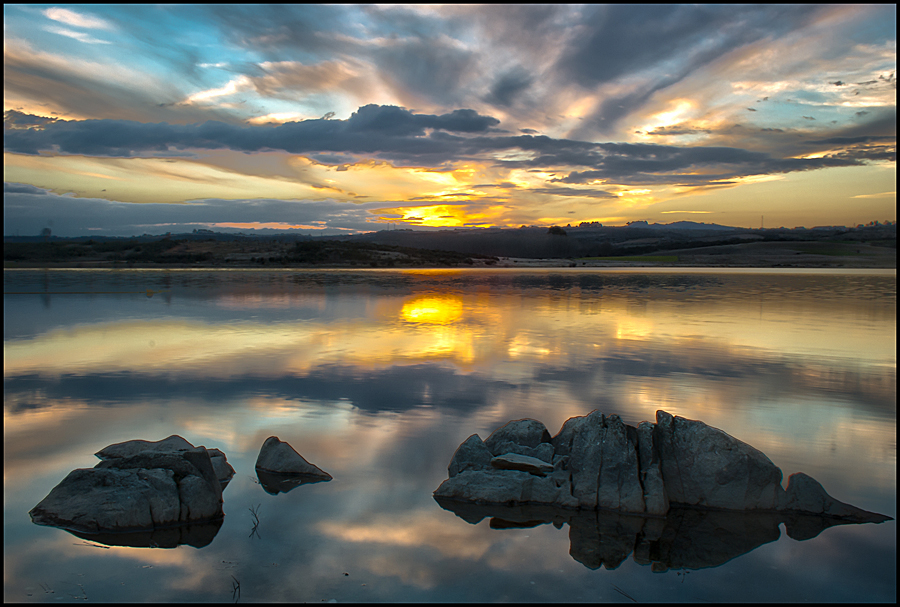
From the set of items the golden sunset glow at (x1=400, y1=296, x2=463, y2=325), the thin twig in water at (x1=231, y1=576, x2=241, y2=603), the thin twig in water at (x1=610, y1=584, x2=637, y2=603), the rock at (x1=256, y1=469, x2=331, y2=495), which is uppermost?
the golden sunset glow at (x1=400, y1=296, x2=463, y2=325)

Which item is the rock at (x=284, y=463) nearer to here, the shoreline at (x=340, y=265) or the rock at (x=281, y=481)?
the rock at (x=281, y=481)

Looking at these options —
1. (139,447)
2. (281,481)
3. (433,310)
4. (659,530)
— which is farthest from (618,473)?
(433,310)

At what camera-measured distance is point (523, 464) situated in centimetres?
626

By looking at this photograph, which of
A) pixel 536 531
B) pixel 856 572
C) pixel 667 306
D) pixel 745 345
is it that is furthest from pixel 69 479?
pixel 667 306

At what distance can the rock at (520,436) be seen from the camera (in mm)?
6914

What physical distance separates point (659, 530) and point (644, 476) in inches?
28.0

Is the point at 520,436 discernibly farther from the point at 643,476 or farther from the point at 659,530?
the point at 659,530

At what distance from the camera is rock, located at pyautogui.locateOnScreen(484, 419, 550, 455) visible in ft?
22.7

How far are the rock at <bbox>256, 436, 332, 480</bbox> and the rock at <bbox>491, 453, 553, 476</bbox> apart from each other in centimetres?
205

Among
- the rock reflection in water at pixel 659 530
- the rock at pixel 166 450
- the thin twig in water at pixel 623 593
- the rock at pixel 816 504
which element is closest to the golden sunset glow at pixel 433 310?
the rock at pixel 166 450

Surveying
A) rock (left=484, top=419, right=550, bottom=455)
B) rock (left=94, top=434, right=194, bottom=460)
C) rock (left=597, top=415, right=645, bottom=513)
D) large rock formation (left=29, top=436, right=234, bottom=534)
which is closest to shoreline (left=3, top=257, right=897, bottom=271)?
rock (left=94, top=434, right=194, bottom=460)

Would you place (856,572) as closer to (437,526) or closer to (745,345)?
(437,526)

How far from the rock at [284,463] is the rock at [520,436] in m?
2.10

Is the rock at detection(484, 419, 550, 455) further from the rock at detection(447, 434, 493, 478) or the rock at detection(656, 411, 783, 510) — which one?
the rock at detection(656, 411, 783, 510)
